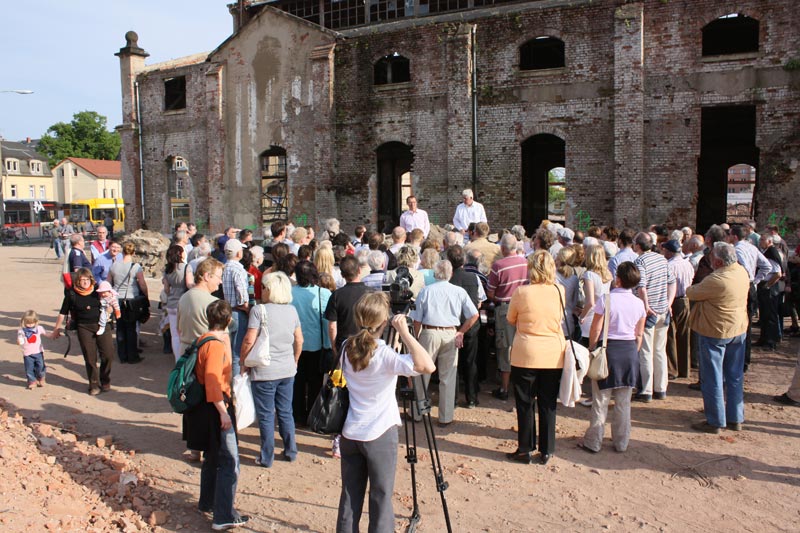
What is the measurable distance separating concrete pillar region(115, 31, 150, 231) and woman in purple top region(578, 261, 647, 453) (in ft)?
76.2

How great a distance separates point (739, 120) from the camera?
20812 mm

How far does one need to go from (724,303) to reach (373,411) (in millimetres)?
4413

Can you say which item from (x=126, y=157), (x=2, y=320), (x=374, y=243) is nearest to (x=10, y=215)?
(x=126, y=157)

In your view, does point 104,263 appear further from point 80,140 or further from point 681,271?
point 80,140

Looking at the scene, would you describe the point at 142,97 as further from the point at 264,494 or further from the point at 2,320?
the point at 264,494

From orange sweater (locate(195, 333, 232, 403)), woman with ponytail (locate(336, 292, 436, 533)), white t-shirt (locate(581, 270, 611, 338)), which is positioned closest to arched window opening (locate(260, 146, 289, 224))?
white t-shirt (locate(581, 270, 611, 338))

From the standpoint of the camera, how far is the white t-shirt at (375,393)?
4088mm

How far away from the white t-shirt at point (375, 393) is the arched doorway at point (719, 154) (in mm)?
18840

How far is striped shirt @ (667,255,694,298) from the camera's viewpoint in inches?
324

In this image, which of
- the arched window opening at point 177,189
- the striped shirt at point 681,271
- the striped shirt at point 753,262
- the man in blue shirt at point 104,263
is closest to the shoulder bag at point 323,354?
the striped shirt at point 681,271

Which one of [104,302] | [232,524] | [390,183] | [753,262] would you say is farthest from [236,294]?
[390,183]

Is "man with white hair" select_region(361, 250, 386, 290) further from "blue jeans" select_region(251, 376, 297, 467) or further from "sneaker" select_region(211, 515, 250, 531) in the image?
"sneaker" select_region(211, 515, 250, 531)

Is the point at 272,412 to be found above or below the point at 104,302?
below

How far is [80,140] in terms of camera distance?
6962 cm
